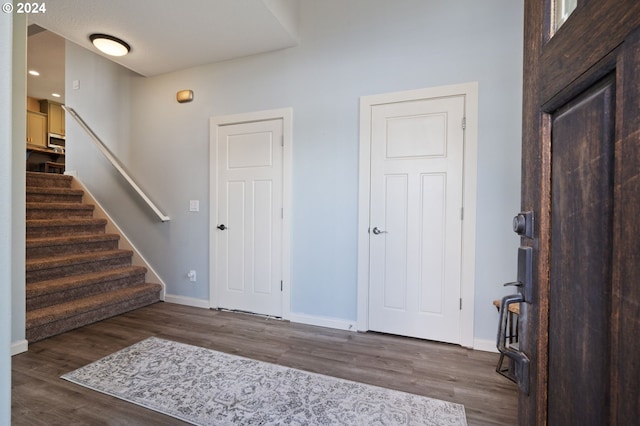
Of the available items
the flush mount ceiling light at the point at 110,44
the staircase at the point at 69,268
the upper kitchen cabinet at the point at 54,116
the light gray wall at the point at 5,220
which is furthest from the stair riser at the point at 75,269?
the upper kitchen cabinet at the point at 54,116

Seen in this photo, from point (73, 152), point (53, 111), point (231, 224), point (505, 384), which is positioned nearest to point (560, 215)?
point (505, 384)

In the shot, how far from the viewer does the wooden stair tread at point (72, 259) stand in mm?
2833

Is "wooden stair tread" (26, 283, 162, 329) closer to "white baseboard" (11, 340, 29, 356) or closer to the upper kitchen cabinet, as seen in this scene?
"white baseboard" (11, 340, 29, 356)

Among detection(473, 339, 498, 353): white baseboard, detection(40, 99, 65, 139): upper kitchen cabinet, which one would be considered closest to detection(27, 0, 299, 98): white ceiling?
detection(473, 339, 498, 353): white baseboard

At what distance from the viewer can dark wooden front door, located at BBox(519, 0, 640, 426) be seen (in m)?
0.37

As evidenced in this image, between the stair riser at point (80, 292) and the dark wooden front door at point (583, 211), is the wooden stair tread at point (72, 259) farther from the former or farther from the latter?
the dark wooden front door at point (583, 211)

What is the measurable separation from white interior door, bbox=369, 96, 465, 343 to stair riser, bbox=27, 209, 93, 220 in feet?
12.3

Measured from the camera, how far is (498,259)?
2.36m

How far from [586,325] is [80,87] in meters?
5.62

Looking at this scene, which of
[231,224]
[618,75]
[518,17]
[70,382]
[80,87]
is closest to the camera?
[618,75]

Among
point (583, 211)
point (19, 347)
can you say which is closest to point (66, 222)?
point (19, 347)

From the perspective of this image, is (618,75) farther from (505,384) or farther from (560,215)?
(505,384)

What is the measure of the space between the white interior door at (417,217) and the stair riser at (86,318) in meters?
2.62

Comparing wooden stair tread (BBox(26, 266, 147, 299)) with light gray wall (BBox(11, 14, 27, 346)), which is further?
wooden stair tread (BBox(26, 266, 147, 299))
